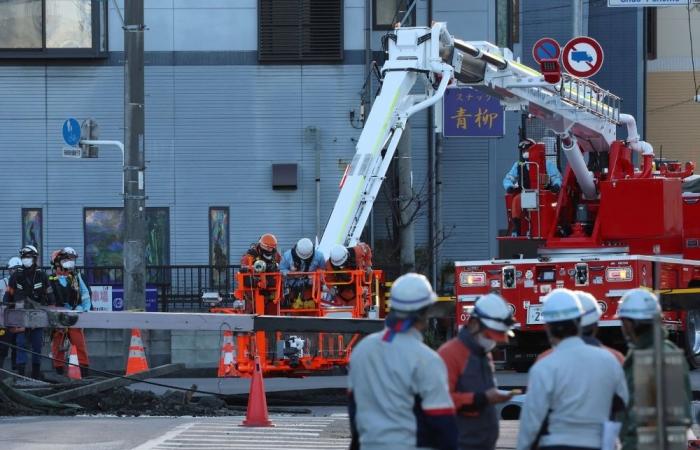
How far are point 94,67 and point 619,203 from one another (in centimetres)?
1227

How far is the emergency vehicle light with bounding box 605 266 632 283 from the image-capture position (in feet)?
60.2

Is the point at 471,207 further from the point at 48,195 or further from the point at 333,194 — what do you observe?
the point at 48,195

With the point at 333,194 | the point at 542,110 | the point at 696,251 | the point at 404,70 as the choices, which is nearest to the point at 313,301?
the point at 404,70

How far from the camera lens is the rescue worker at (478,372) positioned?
8172 mm

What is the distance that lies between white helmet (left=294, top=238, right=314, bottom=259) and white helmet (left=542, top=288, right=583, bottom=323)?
10249 millimetres

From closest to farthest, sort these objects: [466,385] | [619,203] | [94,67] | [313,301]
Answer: [466,385]
[313,301]
[619,203]
[94,67]

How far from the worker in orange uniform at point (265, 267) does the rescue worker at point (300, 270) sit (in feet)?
0.57

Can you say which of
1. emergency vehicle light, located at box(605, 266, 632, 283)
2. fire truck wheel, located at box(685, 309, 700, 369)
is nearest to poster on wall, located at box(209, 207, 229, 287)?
fire truck wheel, located at box(685, 309, 700, 369)

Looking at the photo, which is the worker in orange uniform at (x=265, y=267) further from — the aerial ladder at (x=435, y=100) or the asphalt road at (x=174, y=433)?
the asphalt road at (x=174, y=433)

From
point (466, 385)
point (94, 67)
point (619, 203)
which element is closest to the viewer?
point (466, 385)

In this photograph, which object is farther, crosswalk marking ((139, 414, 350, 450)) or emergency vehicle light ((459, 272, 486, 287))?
emergency vehicle light ((459, 272, 486, 287))

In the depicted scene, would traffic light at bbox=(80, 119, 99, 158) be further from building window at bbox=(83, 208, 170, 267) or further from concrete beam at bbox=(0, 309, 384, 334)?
concrete beam at bbox=(0, 309, 384, 334)

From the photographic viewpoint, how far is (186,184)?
2808 centimetres

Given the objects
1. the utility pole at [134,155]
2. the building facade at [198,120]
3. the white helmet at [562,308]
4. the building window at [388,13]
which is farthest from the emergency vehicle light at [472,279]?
the white helmet at [562,308]
